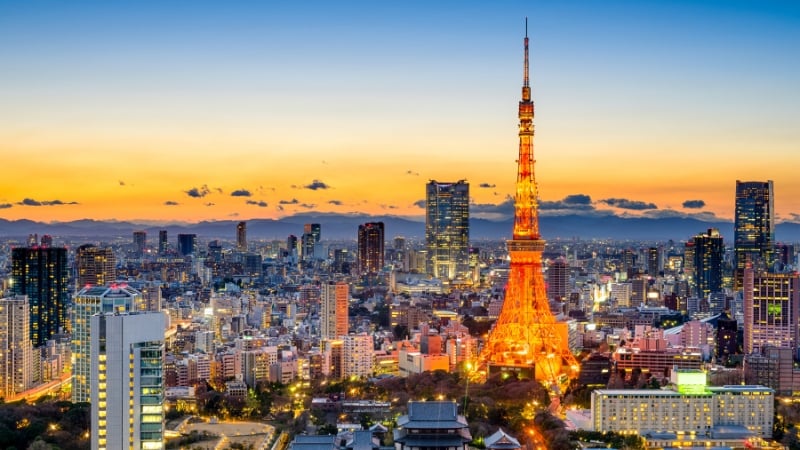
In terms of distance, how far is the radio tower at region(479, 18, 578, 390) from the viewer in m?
22.3

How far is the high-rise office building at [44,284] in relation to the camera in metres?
29.4

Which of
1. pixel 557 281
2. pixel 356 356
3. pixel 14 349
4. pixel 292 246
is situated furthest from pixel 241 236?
pixel 14 349

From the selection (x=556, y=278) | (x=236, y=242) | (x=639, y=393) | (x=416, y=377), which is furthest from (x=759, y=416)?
(x=236, y=242)

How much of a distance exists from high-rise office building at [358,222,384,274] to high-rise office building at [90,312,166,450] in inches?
1730

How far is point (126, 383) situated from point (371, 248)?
146ft

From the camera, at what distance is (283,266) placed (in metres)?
57.3

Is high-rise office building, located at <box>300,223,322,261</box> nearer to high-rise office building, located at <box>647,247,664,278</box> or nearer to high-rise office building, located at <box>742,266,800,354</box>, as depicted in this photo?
high-rise office building, located at <box>647,247,664,278</box>

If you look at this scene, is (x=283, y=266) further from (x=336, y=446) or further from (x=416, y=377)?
(x=336, y=446)

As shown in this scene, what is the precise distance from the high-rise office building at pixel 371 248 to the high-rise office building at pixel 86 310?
36526 mm

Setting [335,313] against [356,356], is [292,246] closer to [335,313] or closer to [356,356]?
[335,313]

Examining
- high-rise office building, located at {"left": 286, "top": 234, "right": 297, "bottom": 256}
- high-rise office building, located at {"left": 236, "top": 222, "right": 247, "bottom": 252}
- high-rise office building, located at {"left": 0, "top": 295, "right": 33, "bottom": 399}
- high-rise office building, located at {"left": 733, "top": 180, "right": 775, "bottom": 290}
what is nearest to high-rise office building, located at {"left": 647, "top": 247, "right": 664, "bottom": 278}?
high-rise office building, located at {"left": 733, "top": 180, "right": 775, "bottom": 290}

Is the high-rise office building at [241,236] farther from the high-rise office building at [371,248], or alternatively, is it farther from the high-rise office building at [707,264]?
the high-rise office building at [707,264]

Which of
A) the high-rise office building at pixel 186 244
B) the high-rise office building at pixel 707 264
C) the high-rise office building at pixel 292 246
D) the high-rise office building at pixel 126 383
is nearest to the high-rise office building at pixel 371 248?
the high-rise office building at pixel 292 246

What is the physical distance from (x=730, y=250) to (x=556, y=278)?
53.6ft
